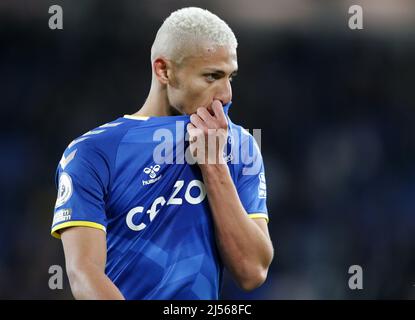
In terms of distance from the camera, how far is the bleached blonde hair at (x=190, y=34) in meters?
3.20

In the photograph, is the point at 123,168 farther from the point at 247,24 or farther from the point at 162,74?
the point at 247,24

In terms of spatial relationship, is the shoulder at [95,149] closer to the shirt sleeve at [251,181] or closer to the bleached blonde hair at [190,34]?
the bleached blonde hair at [190,34]

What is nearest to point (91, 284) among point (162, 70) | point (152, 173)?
point (152, 173)

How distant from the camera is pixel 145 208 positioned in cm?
318

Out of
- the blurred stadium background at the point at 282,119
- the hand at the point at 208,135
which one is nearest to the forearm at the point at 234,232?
the hand at the point at 208,135

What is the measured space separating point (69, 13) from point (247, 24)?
1699 millimetres

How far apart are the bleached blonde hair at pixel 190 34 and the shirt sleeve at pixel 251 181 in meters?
0.47

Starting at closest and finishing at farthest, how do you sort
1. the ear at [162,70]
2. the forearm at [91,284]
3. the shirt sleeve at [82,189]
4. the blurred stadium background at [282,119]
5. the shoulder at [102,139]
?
the forearm at [91,284] → the shirt sleeve at [82,189] → the shoulder at [102,139] → the ear at [162,70] → the blurred stadium background at [282,119]

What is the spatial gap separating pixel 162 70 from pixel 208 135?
0.38m

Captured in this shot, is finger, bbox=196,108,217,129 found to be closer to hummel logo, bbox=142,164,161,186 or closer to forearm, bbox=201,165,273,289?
forearm, bbox=201,165,273,289

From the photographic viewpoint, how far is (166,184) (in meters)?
3.22

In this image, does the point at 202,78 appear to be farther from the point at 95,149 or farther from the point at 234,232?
the point at 234,232

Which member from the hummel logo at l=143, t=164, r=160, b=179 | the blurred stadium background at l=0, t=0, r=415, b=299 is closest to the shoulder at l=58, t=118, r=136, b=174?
the hummel logo at l=143, t=164, r=160, b=179

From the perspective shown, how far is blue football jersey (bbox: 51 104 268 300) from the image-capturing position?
10.3 feet
